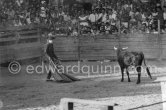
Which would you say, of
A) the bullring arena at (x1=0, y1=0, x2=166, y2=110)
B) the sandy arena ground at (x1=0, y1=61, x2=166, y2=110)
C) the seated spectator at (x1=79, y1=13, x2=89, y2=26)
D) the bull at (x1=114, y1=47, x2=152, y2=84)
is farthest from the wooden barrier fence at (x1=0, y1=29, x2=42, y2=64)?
the bull at (x1=114, y1=47, x2=152, y2=84)

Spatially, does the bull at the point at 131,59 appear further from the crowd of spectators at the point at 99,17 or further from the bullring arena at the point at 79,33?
the crowd of spectators at the point at 99,17

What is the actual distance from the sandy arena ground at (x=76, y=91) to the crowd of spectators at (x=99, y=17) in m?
3.92

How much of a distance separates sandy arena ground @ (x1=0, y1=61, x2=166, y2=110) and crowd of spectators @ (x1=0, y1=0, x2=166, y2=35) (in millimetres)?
3920

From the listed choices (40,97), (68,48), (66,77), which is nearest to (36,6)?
(68,48)

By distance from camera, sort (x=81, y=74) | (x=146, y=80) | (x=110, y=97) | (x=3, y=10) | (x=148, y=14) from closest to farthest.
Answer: (x=110, y=97) → (x=146, y=80) → (x=81, y=74) → (x=3, y=10) → (x=148, y=14)

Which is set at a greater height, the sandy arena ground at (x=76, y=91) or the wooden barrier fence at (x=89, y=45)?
the wooden barrier fence at (x=89, y=45)

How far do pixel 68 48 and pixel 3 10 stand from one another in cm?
322

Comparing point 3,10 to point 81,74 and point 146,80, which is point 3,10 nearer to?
point 81,74

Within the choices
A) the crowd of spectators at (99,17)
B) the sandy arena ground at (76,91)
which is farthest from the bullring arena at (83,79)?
the crowd of spectators at (99,17)

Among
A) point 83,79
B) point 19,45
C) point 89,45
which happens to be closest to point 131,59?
point 83,79

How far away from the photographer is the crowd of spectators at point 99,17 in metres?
18.1

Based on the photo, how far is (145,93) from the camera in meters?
10.5

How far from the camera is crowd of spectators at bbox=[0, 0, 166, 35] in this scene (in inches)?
714

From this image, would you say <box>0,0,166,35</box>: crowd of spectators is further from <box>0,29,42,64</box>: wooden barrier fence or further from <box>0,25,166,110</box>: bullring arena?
<box>0,29,42,64</box>: wooden barrier fence
